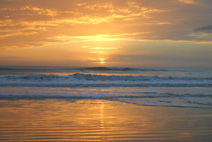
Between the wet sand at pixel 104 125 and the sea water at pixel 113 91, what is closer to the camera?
the wet sand at pixel 104 125

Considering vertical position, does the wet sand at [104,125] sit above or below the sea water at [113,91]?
below

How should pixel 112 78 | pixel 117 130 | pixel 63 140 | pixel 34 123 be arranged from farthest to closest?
pixel 112 78
pixel 34 123
pixel 117 130
pixel 63 140

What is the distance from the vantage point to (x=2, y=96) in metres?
9.30

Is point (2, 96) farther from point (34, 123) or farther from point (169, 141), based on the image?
point (169, 141)

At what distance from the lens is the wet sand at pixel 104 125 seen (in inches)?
159

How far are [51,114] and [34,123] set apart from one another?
987mm

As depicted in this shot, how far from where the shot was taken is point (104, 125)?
4863mm

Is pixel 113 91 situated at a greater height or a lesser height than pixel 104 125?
greater

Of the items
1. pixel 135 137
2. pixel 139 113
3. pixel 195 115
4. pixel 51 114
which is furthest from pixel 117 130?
pixel 195 115

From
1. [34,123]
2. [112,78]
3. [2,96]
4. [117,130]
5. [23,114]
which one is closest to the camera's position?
[117,130]

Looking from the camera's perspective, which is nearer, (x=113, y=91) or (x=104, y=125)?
(x=104, y=125)

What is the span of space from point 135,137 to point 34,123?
7.70 feet

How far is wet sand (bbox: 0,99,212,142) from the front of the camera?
4.03 m

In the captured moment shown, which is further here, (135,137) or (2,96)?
(2,96)
